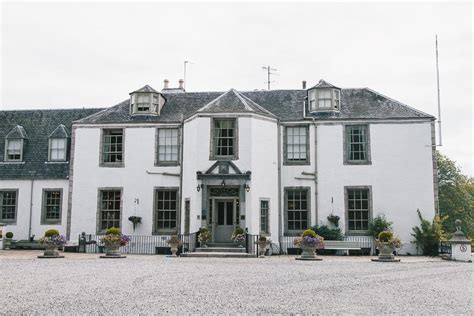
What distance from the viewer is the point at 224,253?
895 inches

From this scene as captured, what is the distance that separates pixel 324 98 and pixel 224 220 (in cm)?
839

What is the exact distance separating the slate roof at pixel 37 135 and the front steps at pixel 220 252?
33.2 feet

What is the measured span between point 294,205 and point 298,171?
5.72 ft

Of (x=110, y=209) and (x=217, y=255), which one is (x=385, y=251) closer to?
(x=217, y=255)

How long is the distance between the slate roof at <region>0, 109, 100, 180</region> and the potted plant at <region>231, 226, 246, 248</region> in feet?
36.2

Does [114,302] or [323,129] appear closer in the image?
[114,302]

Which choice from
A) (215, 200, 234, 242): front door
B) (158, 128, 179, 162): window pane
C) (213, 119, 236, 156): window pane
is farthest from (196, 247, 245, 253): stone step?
(158, 128, 179, 162): window pane

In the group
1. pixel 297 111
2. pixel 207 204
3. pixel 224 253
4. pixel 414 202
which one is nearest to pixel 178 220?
pixel 207 204

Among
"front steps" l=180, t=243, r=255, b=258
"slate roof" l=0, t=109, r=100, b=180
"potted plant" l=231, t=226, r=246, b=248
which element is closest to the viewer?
"front steps" l=180, t=243, r=255, b=258

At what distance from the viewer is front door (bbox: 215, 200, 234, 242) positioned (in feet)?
81.4

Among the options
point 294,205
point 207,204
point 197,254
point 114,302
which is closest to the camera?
point 114,302

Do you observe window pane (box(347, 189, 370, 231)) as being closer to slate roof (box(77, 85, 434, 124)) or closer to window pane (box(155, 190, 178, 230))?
slate roof (box(77, 85, 434, 124))

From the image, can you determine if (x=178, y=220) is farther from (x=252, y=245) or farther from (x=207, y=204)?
(x=252, y=245)

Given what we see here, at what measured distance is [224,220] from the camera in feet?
81.7
